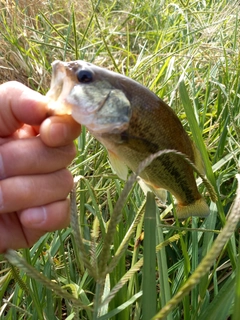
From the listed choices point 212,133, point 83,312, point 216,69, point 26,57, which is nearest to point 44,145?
point 83,312

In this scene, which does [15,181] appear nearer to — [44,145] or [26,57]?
[44,145]

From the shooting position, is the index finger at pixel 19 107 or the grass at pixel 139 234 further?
the index finger at pixel 19 107

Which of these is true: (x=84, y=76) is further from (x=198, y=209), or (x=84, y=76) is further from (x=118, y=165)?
(x=198, y=209)

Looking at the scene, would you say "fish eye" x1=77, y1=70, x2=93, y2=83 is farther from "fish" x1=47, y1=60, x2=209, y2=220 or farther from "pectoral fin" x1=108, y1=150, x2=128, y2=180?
"pectoral fin" x1=108, y1=150, x2=128, y2=180

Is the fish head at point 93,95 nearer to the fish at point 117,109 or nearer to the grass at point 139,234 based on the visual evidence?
the fish at point 117,109

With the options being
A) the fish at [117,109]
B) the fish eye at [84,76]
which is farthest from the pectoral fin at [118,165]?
the fish eye at [84,76]

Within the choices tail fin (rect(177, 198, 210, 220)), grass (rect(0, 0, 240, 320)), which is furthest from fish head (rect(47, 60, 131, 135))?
tail fin (rect(177, 198, 210, 220))

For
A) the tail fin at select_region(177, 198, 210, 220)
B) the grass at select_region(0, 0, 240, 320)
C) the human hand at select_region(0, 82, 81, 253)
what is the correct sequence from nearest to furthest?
the grass at select_region(0, 0, 240, 320) → the human hand at select_region(0, 82, 81, 253) → the tail fin at select_region(177, 198, 210, 220)
